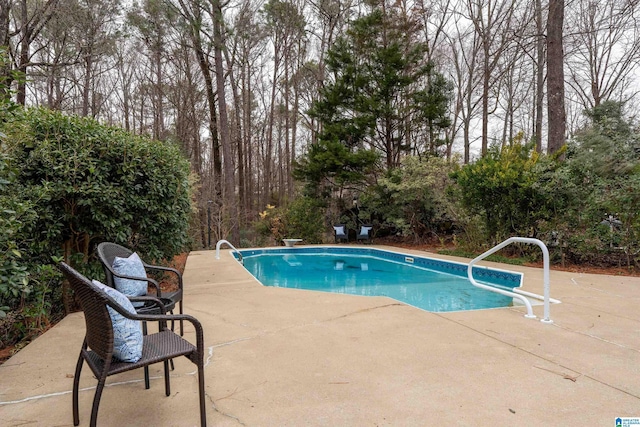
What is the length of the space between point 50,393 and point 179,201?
2978mm

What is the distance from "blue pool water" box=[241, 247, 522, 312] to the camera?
5.59m

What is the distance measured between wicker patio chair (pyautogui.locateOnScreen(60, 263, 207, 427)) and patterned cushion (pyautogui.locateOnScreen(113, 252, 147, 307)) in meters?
0.72

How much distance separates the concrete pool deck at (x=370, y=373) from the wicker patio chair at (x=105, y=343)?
0.37 metres

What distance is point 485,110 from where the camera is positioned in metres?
13.1

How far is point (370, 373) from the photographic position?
7.42 ft

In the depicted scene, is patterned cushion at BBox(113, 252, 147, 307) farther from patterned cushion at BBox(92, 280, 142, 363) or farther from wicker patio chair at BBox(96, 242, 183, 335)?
patterned cushion at BBox(92, 280, 142, 363)

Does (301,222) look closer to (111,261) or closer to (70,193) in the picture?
(70,193)

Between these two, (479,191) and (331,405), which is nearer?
(331,405)

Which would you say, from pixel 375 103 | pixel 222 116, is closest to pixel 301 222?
pixel 222 116

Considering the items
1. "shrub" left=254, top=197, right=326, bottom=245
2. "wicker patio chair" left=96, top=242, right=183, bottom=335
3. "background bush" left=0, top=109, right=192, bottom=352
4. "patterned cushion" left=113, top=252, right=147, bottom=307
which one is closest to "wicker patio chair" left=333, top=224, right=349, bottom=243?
"shrub" left=254, top=197, right=326, bottom=245

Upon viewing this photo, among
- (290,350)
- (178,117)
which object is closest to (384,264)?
(290,350)

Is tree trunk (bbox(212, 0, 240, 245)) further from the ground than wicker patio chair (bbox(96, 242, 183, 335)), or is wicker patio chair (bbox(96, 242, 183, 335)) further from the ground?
tree trunk (bbox(212, 0, 240, 245))

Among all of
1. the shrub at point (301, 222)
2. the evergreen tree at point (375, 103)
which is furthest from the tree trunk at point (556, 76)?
the shrub at point (301, 222)

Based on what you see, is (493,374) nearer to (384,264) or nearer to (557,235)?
(557,235)
